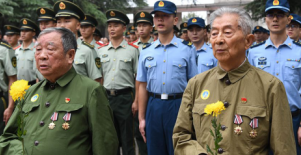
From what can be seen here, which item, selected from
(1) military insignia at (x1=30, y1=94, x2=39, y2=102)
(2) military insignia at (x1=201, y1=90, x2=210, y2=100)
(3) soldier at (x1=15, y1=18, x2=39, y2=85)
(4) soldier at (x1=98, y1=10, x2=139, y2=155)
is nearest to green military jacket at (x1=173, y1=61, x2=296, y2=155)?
(2) military insignia at (x1=201, y1=90, x2=210, y2=100)

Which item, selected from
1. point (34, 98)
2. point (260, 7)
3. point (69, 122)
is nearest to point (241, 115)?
point (69, 122)

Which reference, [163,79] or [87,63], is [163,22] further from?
[87,63]

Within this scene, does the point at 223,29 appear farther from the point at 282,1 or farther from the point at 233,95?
the point at 282,1

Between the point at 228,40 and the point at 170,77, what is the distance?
7.04 feet

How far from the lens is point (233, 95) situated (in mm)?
2402

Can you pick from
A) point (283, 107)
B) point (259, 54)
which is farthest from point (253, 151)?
point (259, 54)

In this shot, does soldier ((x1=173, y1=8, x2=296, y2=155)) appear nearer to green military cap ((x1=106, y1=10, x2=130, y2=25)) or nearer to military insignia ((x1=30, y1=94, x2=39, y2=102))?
military insignia ((x1=30, y1=94, x2=39, y2=102))

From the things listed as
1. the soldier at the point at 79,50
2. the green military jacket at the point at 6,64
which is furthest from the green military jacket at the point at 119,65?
the green military jacket at the point at 6,64

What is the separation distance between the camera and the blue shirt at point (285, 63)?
4230mm

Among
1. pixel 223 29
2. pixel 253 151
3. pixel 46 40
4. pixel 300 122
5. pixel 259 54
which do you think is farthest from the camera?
pixel 259 54

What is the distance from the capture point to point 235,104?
237 cm

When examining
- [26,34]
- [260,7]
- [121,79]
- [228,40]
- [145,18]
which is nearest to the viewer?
[228,40]

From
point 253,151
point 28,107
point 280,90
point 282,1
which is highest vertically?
point 282,1

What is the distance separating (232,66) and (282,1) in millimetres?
2397
